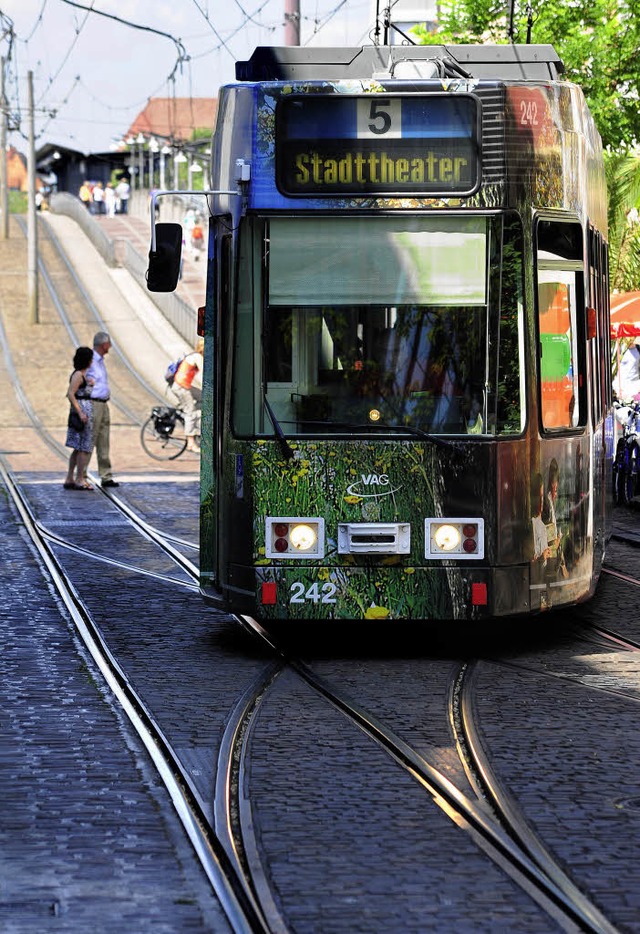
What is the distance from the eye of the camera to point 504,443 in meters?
9.55

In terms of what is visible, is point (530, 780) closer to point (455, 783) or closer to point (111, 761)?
point (455, 783)

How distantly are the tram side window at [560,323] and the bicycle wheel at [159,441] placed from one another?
17.6 meters

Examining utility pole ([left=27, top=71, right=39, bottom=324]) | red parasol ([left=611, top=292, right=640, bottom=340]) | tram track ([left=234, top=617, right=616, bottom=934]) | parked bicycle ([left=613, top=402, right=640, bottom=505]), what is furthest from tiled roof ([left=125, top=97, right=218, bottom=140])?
tram track ([left=234, top=617, right=616, bottom=934])

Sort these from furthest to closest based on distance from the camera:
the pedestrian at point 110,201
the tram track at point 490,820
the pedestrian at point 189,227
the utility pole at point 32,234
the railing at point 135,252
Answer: the pedestrian at point 110,201 → the pedestrian at point 189,227 → the utility pole at point 32,234 → the railing at point 135,252 → the tram track at point 490,820

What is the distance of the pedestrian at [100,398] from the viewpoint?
20891mm

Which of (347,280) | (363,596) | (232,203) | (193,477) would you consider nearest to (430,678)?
(363,596)

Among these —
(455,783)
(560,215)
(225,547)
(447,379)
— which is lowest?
(455,783)

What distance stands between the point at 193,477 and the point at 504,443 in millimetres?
15049

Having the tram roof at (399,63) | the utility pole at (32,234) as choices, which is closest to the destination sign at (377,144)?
the tram roof at (399,63)

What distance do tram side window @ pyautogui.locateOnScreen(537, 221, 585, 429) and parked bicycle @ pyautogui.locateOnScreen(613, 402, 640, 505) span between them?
9.75m

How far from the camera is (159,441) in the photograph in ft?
98.4

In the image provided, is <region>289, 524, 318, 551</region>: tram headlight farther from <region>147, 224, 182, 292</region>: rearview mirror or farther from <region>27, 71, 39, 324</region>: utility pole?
<region>27, 71, 39, 324</region>: utility pole

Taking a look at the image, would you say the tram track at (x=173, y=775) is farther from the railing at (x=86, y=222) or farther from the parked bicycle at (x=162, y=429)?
the railing at (x=86, y=222)

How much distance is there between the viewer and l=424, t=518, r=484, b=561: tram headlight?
31.3 feet
